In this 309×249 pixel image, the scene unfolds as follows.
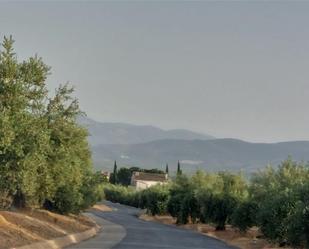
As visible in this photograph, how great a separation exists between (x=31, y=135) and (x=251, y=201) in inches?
1032

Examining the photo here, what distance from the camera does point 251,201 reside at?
47344 millimetres

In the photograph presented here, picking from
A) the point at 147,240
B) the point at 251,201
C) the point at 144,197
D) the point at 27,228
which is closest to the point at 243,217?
the point at 251,201

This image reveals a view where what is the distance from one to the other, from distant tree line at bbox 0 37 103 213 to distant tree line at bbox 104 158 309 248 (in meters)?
11.3

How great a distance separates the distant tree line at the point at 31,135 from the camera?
24234 millimetres

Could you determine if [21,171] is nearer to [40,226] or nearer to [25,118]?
[25,118]

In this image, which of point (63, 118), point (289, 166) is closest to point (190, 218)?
point (289, 166)

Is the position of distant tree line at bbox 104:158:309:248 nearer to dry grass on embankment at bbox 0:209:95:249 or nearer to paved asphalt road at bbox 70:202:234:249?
paved asphalt road at bbox 70:202:234:249

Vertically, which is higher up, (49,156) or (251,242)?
(49,156)

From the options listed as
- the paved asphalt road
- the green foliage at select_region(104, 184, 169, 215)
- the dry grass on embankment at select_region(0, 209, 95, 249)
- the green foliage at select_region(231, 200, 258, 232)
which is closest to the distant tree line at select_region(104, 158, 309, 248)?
the green foliage at select_region(231, 200, 258, 232)

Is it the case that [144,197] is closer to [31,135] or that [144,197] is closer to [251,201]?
[251,201]

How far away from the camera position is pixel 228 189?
6000cm

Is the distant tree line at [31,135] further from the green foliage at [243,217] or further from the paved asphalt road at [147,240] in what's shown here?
the green foliage at [243,217]

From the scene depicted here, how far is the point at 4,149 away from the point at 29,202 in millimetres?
12946

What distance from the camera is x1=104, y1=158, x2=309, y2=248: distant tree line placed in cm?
2775
